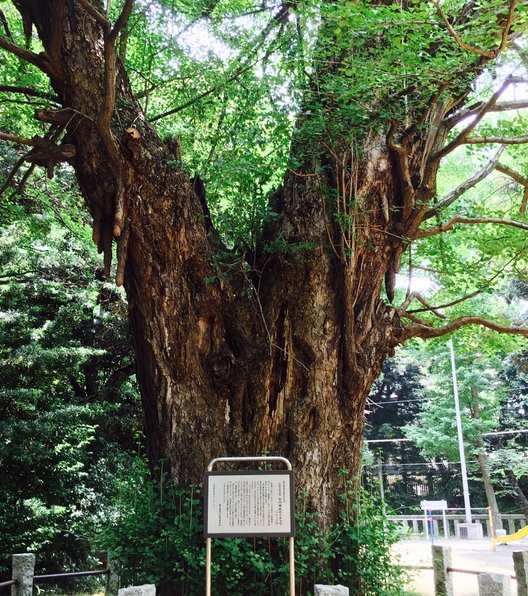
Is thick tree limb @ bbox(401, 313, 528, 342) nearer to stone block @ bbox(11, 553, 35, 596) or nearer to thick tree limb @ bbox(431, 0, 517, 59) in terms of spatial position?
thick tree limb @ bbox(431, 0, 517, 59)

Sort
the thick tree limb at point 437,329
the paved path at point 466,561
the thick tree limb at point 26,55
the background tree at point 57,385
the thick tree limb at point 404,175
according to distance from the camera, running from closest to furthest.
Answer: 1. the thick tree limb at point 26,55
2. the thick tree limb at point 404,175
3. the thick tree limb at point 437,329
4. the background tree at point 57,385
5. the paved path at point 466,561

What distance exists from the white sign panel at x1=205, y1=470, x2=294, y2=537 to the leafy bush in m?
0.63

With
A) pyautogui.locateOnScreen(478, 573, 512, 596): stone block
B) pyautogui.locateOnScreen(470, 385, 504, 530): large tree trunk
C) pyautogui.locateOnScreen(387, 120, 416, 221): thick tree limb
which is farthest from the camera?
pyautogui.locateOnScreen(470, 385, 504, 530): large tree trunk

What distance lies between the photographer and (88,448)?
10117 mm

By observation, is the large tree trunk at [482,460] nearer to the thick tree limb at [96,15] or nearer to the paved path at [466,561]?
the paved path at [466,561]

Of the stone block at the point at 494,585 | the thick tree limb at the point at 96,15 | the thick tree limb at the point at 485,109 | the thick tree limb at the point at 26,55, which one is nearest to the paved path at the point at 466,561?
the stone block at the point at 494,585

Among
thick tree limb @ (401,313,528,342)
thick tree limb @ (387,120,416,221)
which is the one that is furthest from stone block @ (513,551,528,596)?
thick tree limb @ (387,120,416,221)


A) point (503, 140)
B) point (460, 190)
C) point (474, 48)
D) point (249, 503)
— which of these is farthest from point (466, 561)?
point (474, 48)

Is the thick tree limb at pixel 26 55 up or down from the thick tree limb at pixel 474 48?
up

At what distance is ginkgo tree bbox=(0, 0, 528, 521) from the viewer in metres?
5.13

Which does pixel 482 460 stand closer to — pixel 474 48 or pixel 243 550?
pixel 243 550

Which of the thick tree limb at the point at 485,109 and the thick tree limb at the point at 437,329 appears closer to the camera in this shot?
the thick tree limb at the point at 485,109

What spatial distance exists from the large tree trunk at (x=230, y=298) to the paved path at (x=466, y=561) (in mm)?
2666

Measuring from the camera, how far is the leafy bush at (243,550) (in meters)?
4.65
